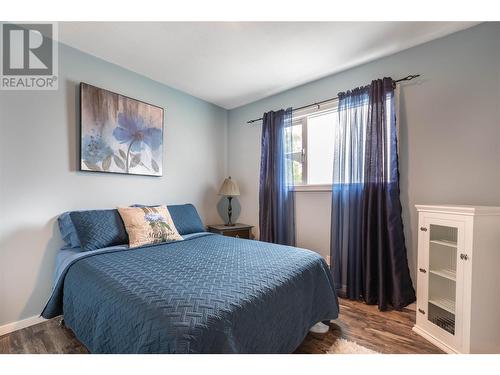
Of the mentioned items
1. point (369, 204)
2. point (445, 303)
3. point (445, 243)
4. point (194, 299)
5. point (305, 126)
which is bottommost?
point (445, 303)

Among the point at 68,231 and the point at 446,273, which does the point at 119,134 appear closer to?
the point at 68,231

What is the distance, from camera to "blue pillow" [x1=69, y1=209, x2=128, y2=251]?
5.88 feet

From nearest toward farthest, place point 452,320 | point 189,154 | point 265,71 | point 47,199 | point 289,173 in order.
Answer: point 452,320, point 47,199, point 265,71, point 289,173, point 189,154

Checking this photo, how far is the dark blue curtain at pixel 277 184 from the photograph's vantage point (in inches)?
110

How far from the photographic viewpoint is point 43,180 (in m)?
1.89

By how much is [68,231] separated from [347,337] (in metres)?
2.32

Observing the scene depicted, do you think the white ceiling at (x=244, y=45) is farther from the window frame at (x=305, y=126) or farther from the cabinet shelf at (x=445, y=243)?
the cabinet shelf at (x=445, y=243)

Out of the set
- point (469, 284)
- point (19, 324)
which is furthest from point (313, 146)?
point (19, 324)

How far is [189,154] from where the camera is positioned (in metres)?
Answer: 3.05

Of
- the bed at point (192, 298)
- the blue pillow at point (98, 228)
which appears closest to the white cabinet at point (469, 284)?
the bed at point (192, 298)

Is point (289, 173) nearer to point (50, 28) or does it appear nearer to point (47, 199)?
point (47, 199)

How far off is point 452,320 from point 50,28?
3708 millimetres

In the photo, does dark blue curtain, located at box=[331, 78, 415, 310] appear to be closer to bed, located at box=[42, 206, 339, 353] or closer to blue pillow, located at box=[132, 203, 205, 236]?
bed, located at box=[42, 206, 339, 353]
